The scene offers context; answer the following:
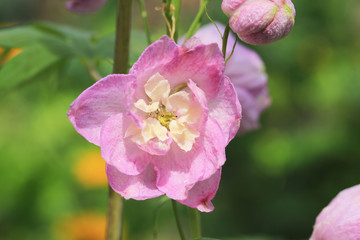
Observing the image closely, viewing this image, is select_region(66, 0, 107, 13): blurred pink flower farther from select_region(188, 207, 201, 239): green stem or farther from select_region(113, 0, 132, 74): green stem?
select_region(188, 207, 201, 239): green stem

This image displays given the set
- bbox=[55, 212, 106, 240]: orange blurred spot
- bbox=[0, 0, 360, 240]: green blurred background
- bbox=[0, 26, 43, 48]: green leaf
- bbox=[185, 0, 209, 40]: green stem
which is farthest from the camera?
bbox=[0, 0, 360, 240]: green blurred background

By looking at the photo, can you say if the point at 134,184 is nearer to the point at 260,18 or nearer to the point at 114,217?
the point at 114,217

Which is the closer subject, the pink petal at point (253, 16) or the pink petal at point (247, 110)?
the pink petal at point (253, 16)

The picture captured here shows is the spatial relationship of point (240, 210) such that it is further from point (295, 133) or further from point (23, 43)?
point (23, 43)

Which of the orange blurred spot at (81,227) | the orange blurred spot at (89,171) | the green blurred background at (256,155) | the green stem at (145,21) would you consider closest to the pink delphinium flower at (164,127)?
the green stem at (145,21)

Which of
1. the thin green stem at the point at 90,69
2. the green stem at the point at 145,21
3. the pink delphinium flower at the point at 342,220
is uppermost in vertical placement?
the green stem at the point at 145,21

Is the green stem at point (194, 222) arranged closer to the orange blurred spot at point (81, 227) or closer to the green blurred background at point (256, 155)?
the green blurred background at point (256, 155)

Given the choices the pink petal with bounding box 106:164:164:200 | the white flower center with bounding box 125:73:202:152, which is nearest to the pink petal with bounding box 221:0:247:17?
the white flower center with bounding box 125:73:202:152
